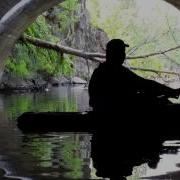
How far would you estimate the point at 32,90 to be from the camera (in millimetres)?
19500

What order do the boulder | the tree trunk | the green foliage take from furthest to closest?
1. the boulder
2. the green foliage
3. the tree trunk

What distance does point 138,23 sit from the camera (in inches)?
1506

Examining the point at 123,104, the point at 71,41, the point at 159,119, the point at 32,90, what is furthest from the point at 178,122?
the point at 71,41

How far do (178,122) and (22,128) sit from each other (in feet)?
6.62

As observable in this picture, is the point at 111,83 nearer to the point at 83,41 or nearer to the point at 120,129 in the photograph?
the point at 120,129

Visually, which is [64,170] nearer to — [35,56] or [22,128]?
[22,128]

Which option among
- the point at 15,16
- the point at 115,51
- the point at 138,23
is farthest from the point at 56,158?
the point at 138,23

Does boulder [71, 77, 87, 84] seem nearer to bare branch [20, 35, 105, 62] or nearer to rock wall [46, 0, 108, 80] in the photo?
rock wall [46, 0, 108, 80]

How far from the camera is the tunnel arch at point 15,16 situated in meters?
13.4

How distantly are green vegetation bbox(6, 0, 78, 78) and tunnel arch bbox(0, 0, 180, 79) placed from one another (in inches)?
147

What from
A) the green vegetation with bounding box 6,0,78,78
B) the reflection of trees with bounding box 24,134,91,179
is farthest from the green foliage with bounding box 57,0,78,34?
the reflection of trees with bounding box 24,134,91,179

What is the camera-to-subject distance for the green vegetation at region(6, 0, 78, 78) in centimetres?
1964

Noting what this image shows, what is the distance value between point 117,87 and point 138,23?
32.6 meters

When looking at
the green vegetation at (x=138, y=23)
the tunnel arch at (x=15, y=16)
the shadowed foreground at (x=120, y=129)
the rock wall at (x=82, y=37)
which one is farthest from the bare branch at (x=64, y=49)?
the shadowed foreground at (x=120, y=129)
